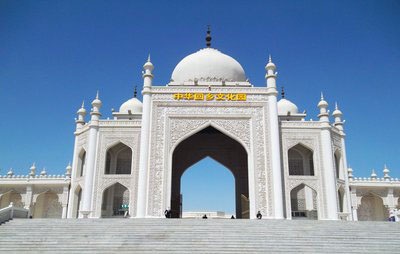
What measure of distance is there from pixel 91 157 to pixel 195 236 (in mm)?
7605

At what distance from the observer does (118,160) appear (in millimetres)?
17641

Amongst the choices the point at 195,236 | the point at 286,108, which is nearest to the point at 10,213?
the point at 195,236

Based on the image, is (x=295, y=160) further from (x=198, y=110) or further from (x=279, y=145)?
(x=198, y=110)

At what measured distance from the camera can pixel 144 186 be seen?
49.1 feet

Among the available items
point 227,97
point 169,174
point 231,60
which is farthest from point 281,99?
point 169,174

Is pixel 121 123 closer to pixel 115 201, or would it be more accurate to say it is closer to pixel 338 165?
pixel 115 201

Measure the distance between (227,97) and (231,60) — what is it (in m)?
3.93

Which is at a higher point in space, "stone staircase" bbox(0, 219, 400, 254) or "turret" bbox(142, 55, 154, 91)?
"turret" bbox(142, 55, 154, 91)

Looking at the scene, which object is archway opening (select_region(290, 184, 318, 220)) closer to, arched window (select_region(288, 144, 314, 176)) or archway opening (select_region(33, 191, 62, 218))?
arched window (select_region(288, 144, 314, 176))

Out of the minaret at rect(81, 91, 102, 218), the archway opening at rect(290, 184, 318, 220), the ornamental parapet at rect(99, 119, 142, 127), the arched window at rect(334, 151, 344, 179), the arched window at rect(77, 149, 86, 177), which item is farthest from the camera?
the arched window at rect(77, 149, 86, 177)

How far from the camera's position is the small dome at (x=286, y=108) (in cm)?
2116

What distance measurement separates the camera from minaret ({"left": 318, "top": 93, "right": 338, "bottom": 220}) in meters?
15.3

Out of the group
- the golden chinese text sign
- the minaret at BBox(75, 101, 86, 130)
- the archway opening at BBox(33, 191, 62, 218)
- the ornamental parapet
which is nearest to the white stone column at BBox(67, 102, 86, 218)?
the minaret at BBox(75, 101, 86, 130)

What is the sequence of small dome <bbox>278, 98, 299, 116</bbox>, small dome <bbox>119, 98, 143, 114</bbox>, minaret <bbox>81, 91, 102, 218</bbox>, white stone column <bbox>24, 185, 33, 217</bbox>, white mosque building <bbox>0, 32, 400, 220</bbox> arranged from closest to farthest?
white mosque building <bbox>0, 32, 400, 220</bbox>
minaret <bbox>81, 91, 102, 218</bbox>
white stone column <bbox>24, 185, 33, 217</bbox>
small dome <bbox>119, 98, 143, 114</bbox>
small dome <bbox>278, 98, 299, 116</bbox>
